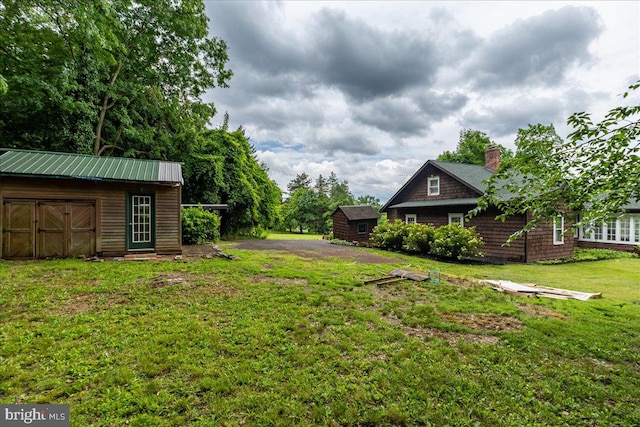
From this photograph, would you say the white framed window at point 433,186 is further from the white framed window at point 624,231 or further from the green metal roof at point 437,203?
the white framed window at point 624,231

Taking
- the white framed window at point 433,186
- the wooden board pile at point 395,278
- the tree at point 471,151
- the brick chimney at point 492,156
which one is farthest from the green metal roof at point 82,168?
the tree at point 471,151

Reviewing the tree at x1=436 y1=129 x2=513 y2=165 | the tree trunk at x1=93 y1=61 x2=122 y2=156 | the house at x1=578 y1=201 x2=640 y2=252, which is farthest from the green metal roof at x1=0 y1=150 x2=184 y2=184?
the tree at x1=436 y1=129 x2=513 y2=165

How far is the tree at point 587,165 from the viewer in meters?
3.04

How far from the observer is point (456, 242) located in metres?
12.0

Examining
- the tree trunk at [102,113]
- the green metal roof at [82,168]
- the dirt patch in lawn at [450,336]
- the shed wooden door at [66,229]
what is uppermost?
the tree trunk at [102,113]

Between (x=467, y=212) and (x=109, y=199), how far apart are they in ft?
45.2

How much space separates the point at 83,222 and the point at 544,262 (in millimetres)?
18852

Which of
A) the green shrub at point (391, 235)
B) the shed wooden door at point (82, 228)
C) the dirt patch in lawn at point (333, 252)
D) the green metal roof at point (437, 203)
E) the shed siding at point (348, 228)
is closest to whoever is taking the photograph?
the shed wooden door at point (82, 228)

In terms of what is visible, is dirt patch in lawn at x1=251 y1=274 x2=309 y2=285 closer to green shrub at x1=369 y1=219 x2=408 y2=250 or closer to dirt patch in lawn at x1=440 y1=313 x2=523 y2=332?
dirt patch in lawn at x1=440 y1=313 x2=523 y2=332

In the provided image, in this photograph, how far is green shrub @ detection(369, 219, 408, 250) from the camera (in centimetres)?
1519

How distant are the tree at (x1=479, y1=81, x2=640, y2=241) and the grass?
5.86 feet

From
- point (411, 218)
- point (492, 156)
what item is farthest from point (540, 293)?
point (492, 156)

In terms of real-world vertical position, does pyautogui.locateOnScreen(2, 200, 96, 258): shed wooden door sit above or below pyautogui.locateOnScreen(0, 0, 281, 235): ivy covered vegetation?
below

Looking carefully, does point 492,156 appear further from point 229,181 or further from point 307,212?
point 307,212
